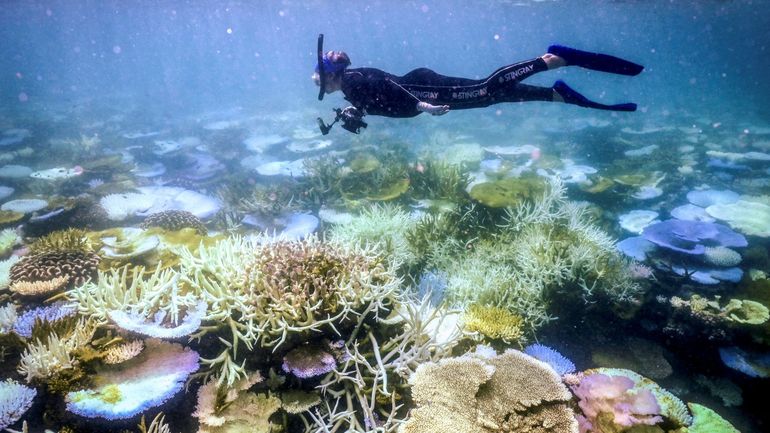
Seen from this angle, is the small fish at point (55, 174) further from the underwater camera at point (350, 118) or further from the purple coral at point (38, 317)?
the underwater camera at point (350, 118)

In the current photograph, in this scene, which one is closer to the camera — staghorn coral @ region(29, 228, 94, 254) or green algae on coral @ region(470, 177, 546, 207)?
staghorn coral @ region(29, 228, 94, 254)

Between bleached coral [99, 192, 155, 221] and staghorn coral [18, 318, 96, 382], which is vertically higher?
staghorn coral [18, 318, 96, 382]

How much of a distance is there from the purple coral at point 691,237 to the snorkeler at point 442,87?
95.0 inches

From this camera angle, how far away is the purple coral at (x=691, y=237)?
601cm

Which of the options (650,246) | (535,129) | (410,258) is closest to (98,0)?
(535,129)

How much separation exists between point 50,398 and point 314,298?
212cm

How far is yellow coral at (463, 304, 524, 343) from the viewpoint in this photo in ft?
13.1

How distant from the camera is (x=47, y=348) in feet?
10.1

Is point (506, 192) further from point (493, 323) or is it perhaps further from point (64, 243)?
point (64, 243)

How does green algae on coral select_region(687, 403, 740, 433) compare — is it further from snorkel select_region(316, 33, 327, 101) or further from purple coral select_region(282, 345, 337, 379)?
snorkel select_region(316, 33, 327, 101)

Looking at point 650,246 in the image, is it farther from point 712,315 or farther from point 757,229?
point 757,229

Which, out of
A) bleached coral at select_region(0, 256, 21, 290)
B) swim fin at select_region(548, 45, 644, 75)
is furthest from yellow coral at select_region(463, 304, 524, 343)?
bleached coral at select_region(0, 256, 21, 290)

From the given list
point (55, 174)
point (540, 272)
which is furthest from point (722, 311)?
point (55, 174)

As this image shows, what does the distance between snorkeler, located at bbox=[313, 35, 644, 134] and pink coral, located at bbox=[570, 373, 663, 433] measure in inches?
162
